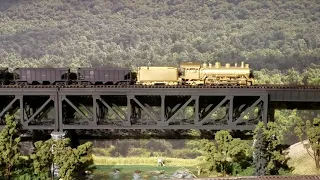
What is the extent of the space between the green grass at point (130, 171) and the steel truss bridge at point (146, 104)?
13.8 ft

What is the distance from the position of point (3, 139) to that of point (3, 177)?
3.82m

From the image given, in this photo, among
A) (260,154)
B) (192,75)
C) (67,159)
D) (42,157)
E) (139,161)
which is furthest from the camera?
(139,161)

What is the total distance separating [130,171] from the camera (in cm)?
4375

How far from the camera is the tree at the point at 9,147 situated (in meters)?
37.2

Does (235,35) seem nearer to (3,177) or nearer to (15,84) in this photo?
(15,84)

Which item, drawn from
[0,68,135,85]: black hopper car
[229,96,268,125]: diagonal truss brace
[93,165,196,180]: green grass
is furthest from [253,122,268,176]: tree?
[0,68,135,85]: black hopper car

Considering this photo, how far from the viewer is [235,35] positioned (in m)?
53.1

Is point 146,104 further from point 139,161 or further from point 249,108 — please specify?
point 249,108

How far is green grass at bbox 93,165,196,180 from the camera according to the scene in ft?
138

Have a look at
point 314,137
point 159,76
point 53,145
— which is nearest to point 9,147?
point 53,145

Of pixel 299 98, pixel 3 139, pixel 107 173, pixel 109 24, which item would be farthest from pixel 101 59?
pixel 299 98

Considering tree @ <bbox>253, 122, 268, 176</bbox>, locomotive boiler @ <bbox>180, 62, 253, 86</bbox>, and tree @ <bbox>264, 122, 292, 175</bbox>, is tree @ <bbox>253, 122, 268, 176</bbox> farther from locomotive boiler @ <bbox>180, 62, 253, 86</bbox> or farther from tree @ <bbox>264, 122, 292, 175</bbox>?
locomotive boiler @ <bbox>180, 62, 253, 86</bbox>

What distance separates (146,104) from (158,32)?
1150 cm

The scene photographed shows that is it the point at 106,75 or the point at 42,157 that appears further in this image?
→ the point at 106,75
